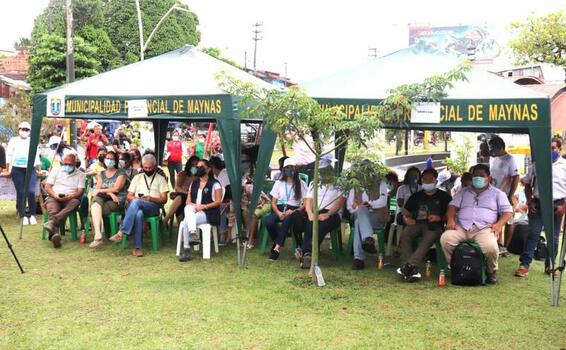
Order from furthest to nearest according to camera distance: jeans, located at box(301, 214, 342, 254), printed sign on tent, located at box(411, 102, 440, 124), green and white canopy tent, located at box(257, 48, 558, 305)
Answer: jeans, located at box(301, 214, 342, 254), printed sign on tent, located at box(411, 102, 440, 124), green and white canopy tent, located at box(257, 48, 558, 305)

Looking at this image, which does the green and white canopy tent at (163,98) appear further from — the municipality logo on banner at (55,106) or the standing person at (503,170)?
the standing person at (503,170)

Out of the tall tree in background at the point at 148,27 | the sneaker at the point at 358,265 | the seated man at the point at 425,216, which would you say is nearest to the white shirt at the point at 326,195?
the sneaker at the point at 358,265

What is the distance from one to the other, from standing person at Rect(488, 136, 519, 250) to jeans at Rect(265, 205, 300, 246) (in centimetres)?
272

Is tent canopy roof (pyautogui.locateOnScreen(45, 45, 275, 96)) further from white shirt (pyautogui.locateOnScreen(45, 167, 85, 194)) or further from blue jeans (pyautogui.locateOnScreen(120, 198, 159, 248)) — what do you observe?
blue jeans (pyautogui.locateOnScreen(120, 198, 159, 248))

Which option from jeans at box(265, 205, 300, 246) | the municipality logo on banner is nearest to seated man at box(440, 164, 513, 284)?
jeans at box(265, 205, 300, 246)

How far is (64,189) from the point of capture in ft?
27.5

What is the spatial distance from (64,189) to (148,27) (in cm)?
4399

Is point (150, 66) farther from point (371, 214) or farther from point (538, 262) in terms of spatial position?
point (538, 262)

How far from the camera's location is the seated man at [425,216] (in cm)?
672

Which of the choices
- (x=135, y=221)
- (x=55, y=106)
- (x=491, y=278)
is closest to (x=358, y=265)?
(x=491, y=278)

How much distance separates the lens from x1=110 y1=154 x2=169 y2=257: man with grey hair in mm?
7582

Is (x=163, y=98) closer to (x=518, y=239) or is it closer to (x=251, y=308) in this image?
(x=251, y=308)

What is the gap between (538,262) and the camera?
753 centimetres

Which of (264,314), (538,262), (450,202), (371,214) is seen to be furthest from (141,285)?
(538,262)
